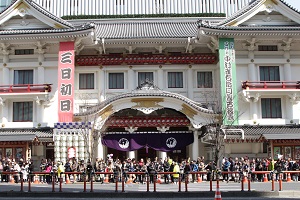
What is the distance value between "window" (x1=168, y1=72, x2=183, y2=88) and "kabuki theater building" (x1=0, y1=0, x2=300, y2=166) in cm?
8

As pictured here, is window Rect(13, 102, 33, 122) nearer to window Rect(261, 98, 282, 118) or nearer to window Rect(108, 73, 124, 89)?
window Rect(108, 73, 124, 89)

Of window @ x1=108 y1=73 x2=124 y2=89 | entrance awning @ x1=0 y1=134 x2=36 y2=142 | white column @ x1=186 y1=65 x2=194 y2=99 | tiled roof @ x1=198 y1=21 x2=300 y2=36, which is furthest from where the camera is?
window @ x1=108 y1=73 x2=124 y2=89

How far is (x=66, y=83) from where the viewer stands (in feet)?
102

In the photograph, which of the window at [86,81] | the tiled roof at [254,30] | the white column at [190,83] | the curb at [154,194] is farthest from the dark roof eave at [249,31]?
the curb at [154,194]

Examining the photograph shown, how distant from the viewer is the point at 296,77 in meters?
32.7

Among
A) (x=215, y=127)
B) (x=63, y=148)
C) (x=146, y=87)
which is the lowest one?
(x=63, y=148)

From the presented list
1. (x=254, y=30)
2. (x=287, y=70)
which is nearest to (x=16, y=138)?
(x=254, y=30)

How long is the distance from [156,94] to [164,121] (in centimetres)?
240

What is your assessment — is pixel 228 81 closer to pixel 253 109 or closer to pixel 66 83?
pixel 253 109

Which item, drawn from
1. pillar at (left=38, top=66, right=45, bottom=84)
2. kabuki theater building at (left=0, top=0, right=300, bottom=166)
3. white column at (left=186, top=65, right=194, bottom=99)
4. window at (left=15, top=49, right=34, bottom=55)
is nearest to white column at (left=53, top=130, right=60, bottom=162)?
kabuki theater building at (left=0, top=0, right=300, bottom=166)

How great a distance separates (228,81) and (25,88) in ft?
47.1

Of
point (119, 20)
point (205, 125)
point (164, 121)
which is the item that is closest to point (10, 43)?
point (119, 20)

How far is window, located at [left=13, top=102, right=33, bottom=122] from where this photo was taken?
→ 32.5 meters

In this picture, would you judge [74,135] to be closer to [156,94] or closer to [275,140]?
[156,94]
